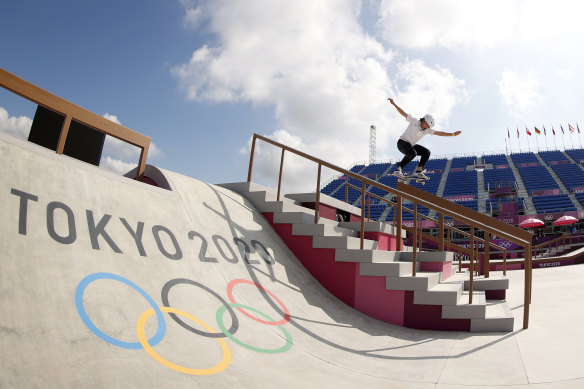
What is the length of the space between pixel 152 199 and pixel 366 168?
1881 inches

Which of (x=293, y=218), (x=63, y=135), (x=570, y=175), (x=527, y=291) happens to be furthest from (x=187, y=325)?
(x=570, y=175)

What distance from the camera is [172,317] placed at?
2.89m

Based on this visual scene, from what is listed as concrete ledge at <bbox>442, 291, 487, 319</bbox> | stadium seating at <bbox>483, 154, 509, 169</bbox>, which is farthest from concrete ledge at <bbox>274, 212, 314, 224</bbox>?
stadium seating at <bbox>483, 154, 509, 169</bbox>

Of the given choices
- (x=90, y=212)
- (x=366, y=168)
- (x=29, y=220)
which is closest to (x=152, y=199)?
(x=90, y=212)

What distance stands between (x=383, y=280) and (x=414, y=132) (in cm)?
343

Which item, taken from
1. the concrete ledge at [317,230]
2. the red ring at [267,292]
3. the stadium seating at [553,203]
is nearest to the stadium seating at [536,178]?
the stadium seating at [553,203]

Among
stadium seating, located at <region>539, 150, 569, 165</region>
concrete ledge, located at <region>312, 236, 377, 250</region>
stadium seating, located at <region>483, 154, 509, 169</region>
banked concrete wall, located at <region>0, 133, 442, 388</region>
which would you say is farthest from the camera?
stadium seating, located at <region>483, 154, 509, 169</region>

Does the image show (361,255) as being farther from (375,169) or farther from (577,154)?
(577,154)

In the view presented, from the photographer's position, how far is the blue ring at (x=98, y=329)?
2.33 m

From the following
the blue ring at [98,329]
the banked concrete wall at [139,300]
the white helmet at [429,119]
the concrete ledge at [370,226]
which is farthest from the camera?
the white helmet at [429,119]

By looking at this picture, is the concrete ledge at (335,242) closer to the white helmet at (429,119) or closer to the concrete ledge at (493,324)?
the concrete ledge at (493,324)

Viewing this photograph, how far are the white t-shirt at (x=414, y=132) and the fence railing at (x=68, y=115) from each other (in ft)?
15.2

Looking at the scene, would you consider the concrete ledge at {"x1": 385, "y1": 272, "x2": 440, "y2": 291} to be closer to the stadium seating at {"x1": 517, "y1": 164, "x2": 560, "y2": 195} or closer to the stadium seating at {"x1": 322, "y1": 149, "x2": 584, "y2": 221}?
the stadium seating at {"x1": 322, "y1": 149, "x2": 584, "y2": 221}

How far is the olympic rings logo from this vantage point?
238cm
